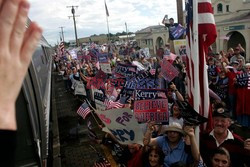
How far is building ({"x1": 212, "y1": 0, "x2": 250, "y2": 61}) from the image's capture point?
28.3 meters

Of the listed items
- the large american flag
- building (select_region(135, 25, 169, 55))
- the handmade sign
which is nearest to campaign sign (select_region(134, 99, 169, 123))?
the large american flag

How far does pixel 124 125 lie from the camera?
4027mm

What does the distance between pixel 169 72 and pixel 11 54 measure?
19.1ft

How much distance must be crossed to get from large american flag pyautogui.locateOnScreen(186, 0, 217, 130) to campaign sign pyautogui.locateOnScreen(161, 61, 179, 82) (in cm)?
226

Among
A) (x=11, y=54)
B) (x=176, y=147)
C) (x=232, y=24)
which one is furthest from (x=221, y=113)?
(x=232, y=24)

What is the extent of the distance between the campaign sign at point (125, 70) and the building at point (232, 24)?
18952 mm

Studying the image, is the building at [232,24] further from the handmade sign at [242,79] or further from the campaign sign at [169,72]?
the campaign sign at [169,72]

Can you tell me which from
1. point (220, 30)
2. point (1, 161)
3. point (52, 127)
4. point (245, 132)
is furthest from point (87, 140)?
point (220, 30)

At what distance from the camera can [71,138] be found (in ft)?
28.2

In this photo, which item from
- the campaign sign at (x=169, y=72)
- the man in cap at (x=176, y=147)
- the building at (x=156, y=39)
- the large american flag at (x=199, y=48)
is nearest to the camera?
the man in cap at (x=176, y=147)

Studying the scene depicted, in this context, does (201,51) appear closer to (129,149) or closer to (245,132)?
(129,149)

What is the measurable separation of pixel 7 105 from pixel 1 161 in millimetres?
173

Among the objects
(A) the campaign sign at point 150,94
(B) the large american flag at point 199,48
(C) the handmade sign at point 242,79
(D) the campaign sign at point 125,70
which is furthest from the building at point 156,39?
(B) the large american flag at point 199,48

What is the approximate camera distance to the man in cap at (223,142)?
3443 millimetres
